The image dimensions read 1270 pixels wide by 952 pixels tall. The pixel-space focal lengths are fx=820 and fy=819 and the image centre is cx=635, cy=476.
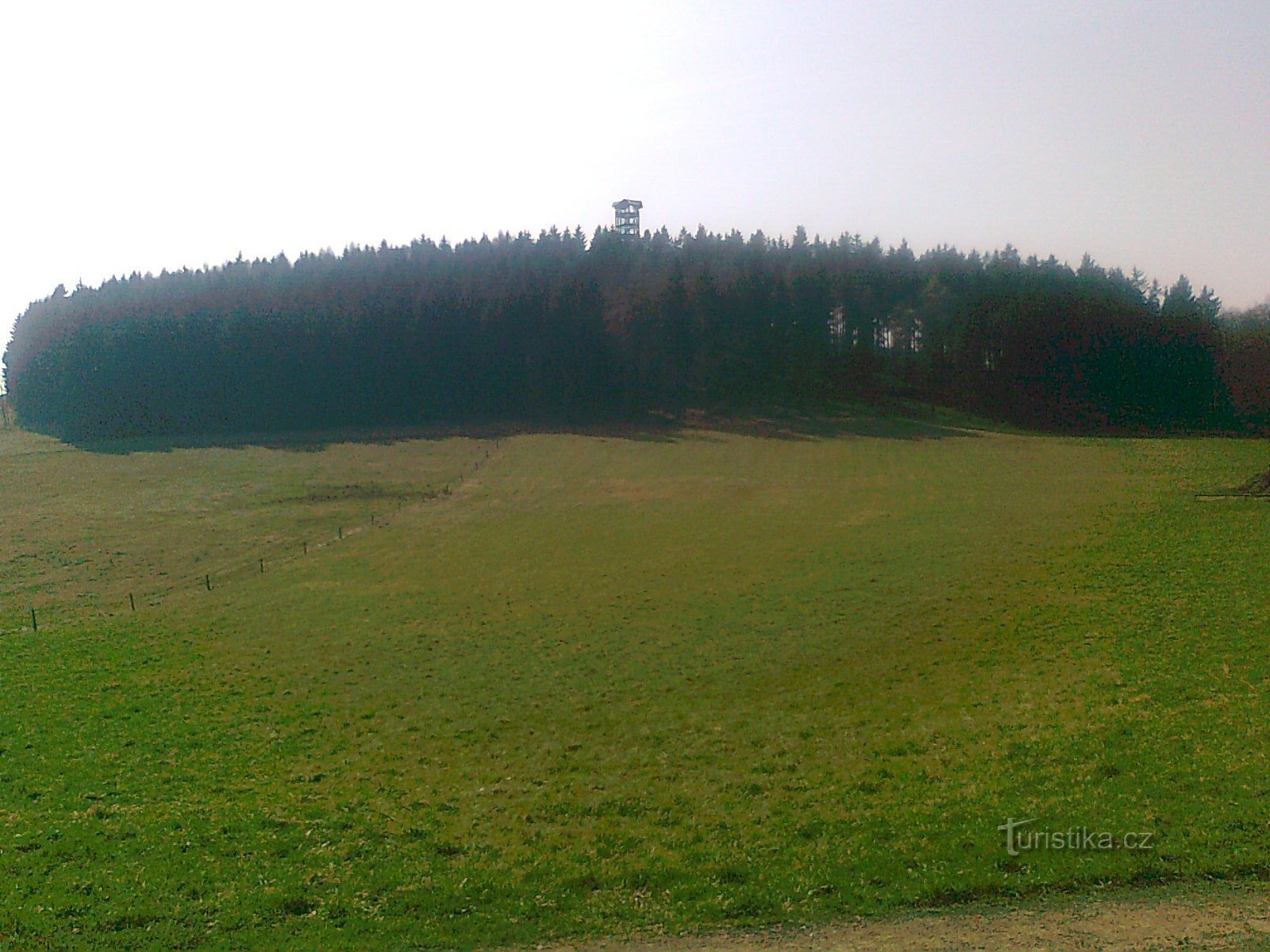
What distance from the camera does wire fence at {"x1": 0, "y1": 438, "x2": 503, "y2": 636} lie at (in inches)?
1593

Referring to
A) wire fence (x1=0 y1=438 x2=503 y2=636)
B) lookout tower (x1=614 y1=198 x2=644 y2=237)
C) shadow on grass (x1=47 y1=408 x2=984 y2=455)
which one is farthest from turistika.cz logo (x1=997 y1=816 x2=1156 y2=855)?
lookout tower (x1=614 y1=198 x2=644 y2=237)

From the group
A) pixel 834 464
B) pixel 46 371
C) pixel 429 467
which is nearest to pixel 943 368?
pixel 834 464

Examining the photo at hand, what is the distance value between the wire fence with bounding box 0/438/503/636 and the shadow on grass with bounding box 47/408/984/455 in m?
35.6

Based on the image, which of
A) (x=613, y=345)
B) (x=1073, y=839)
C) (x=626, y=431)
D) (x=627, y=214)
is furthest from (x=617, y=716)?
(x=627, y=214)

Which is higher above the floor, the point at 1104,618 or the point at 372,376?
the point at 372,376

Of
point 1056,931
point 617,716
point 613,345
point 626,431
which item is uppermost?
point 613,345

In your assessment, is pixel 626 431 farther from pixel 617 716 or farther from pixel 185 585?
pixel 617 716

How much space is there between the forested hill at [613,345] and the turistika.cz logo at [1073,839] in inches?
3705

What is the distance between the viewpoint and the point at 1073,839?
16000 mm

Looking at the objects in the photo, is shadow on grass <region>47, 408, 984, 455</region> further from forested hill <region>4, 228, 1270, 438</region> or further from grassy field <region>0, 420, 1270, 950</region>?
grassy field <region>0, 420, 1270, 950</region>

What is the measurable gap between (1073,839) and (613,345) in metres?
108

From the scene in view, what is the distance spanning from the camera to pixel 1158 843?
15.6 meters

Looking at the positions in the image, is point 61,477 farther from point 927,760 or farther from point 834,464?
point 927,760

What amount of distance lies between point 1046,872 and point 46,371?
139486mm
